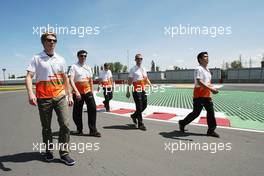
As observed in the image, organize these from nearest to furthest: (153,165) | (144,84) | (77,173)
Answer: (77,173)
(153,165)
(144,84)

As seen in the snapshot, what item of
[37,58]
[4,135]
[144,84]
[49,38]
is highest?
[49,38]

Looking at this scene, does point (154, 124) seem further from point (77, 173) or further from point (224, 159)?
point (77, 173)

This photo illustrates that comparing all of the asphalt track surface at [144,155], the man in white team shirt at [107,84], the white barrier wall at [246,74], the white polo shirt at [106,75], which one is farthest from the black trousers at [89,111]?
the white barrier wall at [246,74]

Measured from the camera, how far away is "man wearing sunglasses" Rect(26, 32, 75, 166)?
4.06 metres

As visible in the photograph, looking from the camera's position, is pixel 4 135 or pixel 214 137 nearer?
pixel 214 137

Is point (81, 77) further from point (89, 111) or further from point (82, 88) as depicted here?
point (89, 111)

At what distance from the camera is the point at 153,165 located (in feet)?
12.9

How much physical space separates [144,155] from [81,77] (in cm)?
263

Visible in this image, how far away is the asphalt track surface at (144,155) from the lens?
3.71 m

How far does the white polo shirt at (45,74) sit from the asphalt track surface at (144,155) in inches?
43.8

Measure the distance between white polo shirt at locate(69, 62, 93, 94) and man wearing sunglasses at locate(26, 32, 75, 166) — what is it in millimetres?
1853

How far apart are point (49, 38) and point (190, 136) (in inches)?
141

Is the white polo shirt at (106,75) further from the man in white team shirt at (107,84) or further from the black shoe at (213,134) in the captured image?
the black shoe at (213,134)

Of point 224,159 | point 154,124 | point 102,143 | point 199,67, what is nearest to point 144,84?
point 154,124
